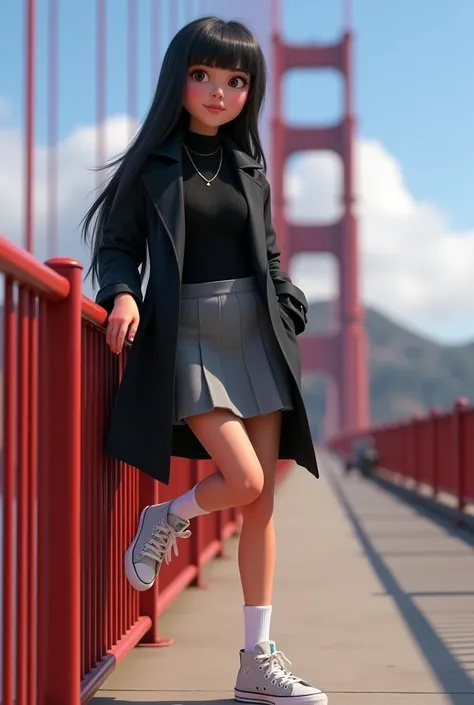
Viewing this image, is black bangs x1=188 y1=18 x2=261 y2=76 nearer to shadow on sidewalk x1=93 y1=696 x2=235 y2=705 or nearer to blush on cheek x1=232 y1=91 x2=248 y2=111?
blush on cheek x1=232 y1=91 x2=248 y2=111

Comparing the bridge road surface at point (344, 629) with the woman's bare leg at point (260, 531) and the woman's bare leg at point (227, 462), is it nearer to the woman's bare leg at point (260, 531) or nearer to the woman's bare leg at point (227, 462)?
the woman's bare leg at point (260, 531)

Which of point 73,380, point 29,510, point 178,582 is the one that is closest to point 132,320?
point 73,380

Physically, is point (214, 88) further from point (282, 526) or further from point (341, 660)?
point (282, 526)

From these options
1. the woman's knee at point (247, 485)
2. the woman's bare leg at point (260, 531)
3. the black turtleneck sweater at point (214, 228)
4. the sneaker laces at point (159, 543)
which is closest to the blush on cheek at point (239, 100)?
the black turtleneck sweater at point (214, 228)

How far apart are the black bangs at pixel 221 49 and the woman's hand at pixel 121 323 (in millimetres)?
522

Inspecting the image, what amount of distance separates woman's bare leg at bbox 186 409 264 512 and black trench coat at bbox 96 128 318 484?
0.26 ft

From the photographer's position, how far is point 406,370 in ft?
542

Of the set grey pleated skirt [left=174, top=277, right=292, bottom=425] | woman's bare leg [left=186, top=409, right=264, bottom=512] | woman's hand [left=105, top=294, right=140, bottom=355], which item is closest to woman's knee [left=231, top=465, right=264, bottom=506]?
woman's bare leg [left=186, top=409, right=264, bottom=512]

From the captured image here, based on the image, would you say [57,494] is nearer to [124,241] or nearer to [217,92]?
[124,241]

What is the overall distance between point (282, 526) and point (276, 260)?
5.62 m

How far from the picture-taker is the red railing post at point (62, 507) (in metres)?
2.01

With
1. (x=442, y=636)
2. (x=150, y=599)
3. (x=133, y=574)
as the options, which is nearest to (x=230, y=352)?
(x=133, y=574)

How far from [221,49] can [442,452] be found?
7233mm

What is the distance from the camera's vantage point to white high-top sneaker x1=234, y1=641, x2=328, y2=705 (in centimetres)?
236
